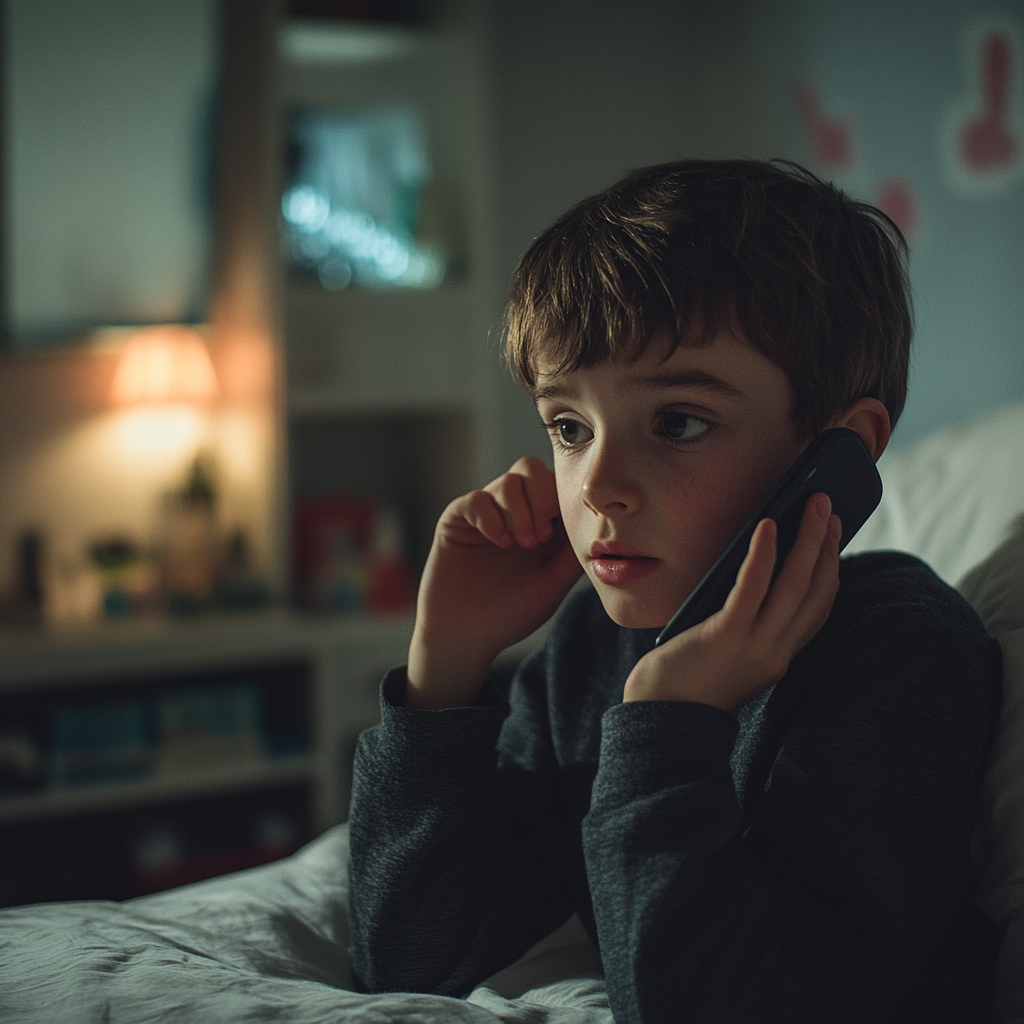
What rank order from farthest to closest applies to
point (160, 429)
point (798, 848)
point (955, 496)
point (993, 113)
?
point (160, 429)
point (993, 113)
point (955, 496)
point (798, 848)

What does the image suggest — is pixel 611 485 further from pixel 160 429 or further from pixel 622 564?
pixel 160 429

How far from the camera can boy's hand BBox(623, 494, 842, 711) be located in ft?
1.94

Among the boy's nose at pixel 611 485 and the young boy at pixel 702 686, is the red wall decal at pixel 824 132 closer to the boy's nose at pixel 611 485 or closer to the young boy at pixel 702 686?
the young boy at pixel 702 686

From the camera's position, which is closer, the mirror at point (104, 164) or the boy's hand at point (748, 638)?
the boy's hand at point (748, 638)

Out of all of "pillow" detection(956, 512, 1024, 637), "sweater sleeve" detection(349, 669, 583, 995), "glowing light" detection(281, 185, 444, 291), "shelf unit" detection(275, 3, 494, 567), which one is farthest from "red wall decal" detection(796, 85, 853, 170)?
"sweater sleeve" detection(349, 669, 583, 995)

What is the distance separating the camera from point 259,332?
7.04ft

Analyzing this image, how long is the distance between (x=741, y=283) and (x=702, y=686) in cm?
24

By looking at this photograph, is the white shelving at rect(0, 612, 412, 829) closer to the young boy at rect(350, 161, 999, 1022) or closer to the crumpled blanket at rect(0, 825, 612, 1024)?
Result: the crumpled blanket at rect(0, 825, 612, 1024)

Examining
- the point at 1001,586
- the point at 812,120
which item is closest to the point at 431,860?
the point at 1001,586

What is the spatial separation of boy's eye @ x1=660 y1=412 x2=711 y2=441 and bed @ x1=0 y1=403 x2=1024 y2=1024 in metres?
0.26

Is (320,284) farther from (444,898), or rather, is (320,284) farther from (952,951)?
(952,951)

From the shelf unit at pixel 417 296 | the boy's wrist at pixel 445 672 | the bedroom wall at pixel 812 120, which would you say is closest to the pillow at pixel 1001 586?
the boy's wrist at pixel 445 672

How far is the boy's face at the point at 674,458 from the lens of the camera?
0.63m

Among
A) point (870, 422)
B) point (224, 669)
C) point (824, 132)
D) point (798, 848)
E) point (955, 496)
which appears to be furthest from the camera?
point (824, 132)
